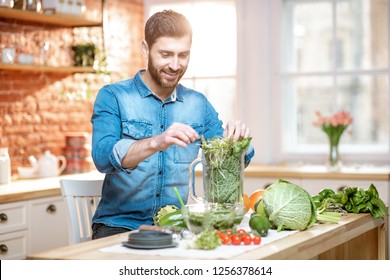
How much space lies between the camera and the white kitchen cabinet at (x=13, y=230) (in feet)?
13.4

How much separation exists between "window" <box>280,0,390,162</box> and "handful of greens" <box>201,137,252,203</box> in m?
3.11

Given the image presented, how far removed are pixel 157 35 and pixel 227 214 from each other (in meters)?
0.80

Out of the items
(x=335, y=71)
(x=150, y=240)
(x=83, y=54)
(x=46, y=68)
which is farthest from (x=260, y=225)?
(x=335, y=71)

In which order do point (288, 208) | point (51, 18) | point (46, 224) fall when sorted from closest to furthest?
1. point (288, 208)
2. point (46, 224)
3. point (51, 18)

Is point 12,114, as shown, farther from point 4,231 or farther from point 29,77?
point 4,231

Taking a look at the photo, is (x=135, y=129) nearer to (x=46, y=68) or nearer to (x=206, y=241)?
(x=206, y=241)

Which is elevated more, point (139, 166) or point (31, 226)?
point (139, 166)

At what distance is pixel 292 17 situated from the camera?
18.7 ft

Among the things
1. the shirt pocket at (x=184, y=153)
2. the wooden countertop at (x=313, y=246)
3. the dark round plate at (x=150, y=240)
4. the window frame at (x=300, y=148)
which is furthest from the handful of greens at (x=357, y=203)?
the window frame at (x=300, y=148)

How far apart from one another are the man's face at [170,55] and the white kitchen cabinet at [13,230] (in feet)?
5.52

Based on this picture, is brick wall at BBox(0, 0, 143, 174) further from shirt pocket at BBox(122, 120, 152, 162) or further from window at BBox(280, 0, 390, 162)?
shirt pocket at BBox(122, 120, 152, 162)

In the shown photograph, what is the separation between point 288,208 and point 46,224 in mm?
2340

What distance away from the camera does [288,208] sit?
2.40 metres

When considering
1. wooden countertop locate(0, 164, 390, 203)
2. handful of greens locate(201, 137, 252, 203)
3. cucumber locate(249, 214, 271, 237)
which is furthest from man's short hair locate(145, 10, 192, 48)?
wooden countertop locate(0, 164, 390, 203)
